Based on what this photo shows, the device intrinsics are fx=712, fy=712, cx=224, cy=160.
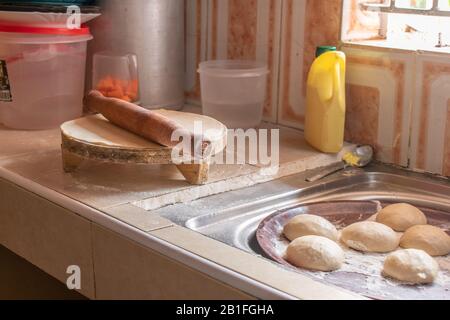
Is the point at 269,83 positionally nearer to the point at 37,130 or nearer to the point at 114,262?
the point at 37,130

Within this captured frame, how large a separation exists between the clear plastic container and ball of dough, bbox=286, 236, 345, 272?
0.69 metres

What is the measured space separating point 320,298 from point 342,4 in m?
0.75

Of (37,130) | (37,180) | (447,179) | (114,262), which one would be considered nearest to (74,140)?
→ (37,180)

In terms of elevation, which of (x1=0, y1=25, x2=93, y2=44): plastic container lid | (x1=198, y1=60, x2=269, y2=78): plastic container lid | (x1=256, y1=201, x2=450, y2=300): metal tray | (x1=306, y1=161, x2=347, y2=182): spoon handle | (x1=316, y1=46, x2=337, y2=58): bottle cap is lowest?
(x1=256, y1=201, x2=450, y2=300): metal tray

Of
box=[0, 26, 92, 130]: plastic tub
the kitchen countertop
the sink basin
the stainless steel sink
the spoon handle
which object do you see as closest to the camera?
the kitchen countertop

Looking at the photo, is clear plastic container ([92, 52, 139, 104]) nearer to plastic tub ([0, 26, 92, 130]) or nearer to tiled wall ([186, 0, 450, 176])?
plastic tub ([0, 26, 92, 130])

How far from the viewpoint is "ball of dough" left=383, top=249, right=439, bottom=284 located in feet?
2.94

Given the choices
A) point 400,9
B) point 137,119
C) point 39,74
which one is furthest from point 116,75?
point 400,9

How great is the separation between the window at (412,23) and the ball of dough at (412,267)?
1.60 feet

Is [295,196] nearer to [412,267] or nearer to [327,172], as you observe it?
[327,172]

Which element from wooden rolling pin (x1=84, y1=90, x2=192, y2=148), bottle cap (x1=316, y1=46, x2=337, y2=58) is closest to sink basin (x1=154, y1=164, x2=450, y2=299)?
wooden rolling pin (x1=84, y1=90, x2=192, y2=148)

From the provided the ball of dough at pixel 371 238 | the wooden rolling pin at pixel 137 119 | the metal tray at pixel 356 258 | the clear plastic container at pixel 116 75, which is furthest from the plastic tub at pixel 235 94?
the ball of dough at pixel 371 238

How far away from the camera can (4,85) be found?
58.1 inches

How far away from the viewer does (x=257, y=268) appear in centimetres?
83
